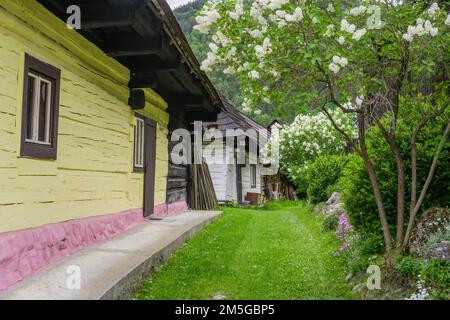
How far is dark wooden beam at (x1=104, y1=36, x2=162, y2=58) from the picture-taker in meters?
5.71

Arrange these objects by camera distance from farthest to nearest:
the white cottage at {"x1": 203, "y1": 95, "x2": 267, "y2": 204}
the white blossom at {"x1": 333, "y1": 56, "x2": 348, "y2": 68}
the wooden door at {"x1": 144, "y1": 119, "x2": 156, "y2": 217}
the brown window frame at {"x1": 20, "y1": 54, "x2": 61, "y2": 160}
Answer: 1. the white cottage at {"x1": 203, "y1": 95, "x2": 267, "y2": 204}
2. the wooden door at {"x1": 144, "y1": 119, "x2": 156, "y2": 217}
3. the brown window frame at {"x1": 20, "y1": 54, "x2": 61, "y2": 160}
4. the white blossom at {"x1": 333, "y1": 56, "x2": 348, "y2": 68}

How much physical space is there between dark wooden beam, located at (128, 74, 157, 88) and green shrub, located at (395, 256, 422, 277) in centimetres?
482

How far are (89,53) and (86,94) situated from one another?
563mm

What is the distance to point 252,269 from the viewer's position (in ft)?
18.5

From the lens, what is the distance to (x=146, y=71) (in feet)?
23.0

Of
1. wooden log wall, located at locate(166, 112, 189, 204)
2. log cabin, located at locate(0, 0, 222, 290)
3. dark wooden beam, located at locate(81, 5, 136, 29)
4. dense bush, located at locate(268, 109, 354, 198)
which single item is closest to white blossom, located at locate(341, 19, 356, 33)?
log cabin, located at locate(0, 0, 222, 290)

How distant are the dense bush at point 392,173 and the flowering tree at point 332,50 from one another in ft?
1.44

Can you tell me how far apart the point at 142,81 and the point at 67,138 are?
2421 millimetres

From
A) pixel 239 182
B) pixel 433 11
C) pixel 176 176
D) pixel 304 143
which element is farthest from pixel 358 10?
pixel 304 143

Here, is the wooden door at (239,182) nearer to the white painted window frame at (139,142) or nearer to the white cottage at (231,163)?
the white cottage at (231,163)

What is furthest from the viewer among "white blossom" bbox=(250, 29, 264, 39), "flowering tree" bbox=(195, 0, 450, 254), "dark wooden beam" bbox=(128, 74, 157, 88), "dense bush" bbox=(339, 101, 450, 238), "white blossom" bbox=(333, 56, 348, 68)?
"dark wooden beam" bbox=(128, 74, 157, 88)

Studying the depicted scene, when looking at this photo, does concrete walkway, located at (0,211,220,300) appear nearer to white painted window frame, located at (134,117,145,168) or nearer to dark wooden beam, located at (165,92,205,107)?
white painted window frame, located at (134,117,145,168)

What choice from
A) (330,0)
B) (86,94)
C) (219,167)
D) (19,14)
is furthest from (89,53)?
(219,167)
